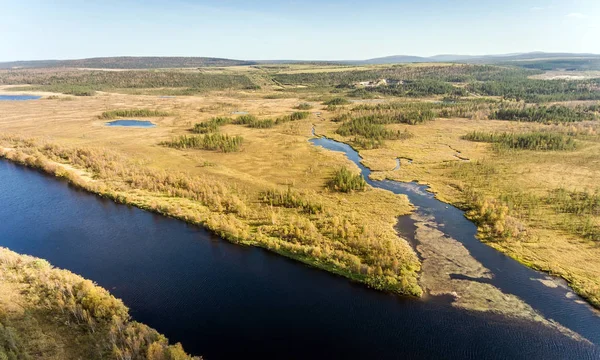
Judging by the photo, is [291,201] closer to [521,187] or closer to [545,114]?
[521,187]

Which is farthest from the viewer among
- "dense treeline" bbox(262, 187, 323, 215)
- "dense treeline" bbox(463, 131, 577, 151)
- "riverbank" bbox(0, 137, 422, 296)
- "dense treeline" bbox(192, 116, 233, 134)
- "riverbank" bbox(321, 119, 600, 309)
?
"dense treeline" bbox(192, 116, 233, 134)

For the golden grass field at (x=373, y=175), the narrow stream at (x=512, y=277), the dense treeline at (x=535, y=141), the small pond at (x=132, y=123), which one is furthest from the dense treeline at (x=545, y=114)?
the small pond at (x=132, y=123)

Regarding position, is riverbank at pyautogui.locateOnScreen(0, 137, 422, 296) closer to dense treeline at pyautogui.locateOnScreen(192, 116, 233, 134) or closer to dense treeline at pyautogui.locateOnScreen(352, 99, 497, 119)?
dense treeline at pyautogui.locateOnScreen(192, 116, 233, 134)

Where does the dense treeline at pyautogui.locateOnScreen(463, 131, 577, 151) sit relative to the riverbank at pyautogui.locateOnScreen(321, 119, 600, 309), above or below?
above

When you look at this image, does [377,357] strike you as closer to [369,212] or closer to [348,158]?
[369,212]

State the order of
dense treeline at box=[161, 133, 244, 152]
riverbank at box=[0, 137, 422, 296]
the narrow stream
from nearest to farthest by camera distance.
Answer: the narrow stream < riverbank at box=[0, 137, 422, 296] < dense treeline at box=[161, 133, 244, 152]

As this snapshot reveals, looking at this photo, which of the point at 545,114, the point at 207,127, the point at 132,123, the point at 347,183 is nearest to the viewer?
the point at 347,183

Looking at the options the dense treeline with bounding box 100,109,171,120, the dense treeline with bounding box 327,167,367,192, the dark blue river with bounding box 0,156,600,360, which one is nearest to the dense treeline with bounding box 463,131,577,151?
the dense treeline with bounding box 327,167,367,192

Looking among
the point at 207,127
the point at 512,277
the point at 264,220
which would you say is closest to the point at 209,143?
the point at 207,127
